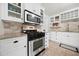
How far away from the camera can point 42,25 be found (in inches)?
49.4

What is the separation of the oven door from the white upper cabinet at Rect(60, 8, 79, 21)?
21.1 inches

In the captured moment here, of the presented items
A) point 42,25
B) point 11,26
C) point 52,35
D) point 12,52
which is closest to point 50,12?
point 42,25

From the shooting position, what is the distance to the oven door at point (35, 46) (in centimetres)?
124

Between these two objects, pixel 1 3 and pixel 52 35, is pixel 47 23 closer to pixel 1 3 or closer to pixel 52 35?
pixel 52 35

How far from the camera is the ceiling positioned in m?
1.12

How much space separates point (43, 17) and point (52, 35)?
1.06 feet

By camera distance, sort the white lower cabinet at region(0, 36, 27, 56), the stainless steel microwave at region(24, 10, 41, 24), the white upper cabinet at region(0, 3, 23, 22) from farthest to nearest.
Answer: the stainless steel microwave at region(24, 10, 41, 24) < the white upper cabinet at region(0, 3, 23, 22) < the white lower cabinet at region(0, 36, 27, 56)

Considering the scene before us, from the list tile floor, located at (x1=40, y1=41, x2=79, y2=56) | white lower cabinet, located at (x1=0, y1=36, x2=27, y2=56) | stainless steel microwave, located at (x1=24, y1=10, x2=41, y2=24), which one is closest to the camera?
white lower cabinet, located at (x1=0, y1=36, x2=27, y2=56)

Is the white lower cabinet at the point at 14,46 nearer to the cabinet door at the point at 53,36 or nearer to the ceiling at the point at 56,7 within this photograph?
the cabinet door at the point at 53,36

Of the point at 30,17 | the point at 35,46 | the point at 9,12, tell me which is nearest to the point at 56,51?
the point at 35,46

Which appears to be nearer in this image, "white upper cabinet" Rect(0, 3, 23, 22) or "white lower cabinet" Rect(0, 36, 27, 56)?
"white lower cabinet" Rect(0, 36, 27, 56)

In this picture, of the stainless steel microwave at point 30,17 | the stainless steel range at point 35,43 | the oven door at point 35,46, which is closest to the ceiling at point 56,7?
the stainless steel microwave at point 30,17

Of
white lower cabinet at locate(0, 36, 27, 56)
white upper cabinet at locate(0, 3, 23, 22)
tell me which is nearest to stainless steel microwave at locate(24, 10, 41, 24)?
white upper cabinet at locate(0, 3, 23, 22)

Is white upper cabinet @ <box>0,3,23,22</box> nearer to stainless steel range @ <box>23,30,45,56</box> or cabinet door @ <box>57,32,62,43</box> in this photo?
stainless steel range @ <box>23,30,45,56</box>
